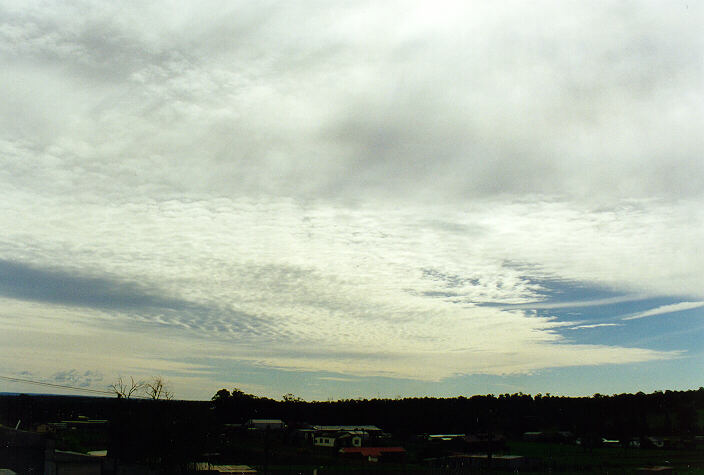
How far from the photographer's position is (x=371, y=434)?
11938 centimetres

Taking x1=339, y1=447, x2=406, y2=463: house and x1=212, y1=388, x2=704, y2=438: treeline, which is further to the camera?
x1=212, y1=388, x2=704, y2=438: treeline

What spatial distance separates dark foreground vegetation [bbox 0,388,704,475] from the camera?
50156 millimetres

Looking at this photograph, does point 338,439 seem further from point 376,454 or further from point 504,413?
point 504,413

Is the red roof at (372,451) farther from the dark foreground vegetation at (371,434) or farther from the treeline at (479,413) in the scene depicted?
the treeline at (479,413)

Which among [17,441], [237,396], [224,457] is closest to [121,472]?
[17,441]

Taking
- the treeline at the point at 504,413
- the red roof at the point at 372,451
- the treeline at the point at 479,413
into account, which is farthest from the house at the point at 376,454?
the treeline at the point at 504,413

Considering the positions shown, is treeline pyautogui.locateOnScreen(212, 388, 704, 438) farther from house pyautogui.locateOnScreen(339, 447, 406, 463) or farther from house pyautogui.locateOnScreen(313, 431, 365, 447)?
house pyautogui.locateOnScreen(339, 447, 406, 463)

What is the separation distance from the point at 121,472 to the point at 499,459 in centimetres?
4518

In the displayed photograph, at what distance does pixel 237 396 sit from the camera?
16825 cm

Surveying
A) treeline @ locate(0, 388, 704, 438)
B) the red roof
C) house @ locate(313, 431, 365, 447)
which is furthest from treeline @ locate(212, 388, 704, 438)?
the red roof

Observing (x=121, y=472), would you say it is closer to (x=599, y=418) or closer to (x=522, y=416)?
(x=599, y=418)

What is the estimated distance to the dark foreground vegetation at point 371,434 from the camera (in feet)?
165

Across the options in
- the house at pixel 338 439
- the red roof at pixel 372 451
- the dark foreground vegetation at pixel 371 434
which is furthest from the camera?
the house at pixel 338 439

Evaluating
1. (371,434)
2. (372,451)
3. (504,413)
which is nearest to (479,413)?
(504,413)
